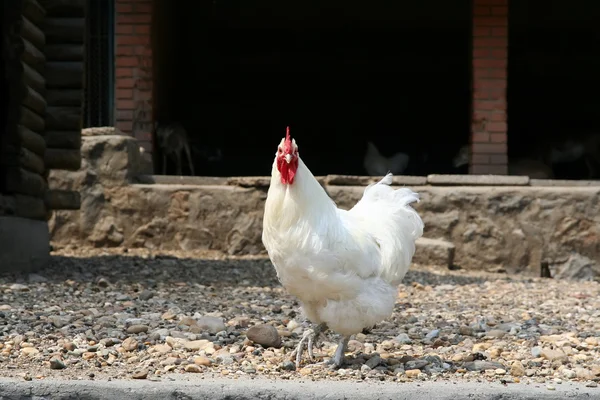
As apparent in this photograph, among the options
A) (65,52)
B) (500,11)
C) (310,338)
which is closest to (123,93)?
(65,52)

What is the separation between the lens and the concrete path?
166 inches

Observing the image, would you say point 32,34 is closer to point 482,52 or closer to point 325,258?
point 325,258

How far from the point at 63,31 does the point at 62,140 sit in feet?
3.67

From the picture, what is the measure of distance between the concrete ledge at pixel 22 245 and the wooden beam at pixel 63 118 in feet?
3.41

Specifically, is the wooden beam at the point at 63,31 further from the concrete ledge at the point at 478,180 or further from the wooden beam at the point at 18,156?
the concrete ledge at the point at 478,180

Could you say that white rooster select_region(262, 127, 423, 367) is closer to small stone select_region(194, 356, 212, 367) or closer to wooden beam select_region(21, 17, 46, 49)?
small stone select_region(194, 356, 212, 367)

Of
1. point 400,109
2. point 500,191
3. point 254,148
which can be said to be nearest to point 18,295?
point 500,191

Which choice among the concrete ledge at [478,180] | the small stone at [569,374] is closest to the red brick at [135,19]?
the concrete ledge at [478,180]

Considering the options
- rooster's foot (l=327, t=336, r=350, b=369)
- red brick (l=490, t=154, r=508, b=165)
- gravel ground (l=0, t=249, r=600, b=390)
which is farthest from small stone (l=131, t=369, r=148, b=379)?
red brick (l=490, t=154, r=508, b=165)

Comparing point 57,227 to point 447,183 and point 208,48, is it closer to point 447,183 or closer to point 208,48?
point 447,183

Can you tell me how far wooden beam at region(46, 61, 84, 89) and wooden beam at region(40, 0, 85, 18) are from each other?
20.3 inches

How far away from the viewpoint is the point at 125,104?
11.6 metres

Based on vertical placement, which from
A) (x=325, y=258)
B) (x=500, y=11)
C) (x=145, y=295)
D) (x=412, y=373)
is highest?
(x=500, y=11)

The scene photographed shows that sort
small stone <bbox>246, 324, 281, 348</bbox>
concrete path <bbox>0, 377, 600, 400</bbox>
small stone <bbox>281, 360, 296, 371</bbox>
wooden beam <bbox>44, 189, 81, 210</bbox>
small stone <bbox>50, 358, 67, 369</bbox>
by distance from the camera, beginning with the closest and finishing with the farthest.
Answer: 1. concrete path <bbox>0, 377, 600, 400</bbox>
2. small stone <bbox>50, 358, 67, 369</bbox>
3. small stone <bbox>281, 360, 296, 371</bbox>
4. small stone <bbox>246, 324, 281, 348</bbox>
5. wooden beam <bbox>44, 189, 81, 210</bbox>
